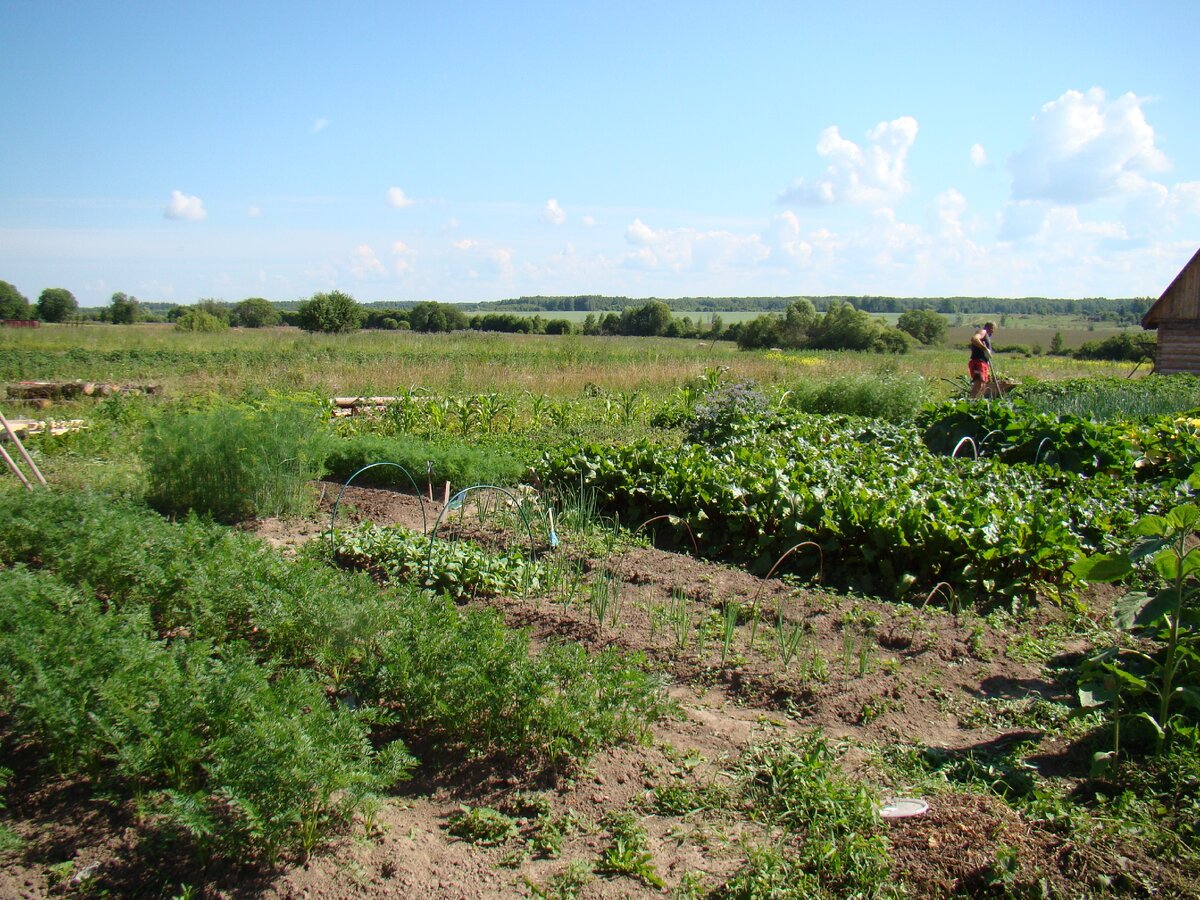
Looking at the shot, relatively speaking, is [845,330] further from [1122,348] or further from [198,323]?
[198,323]

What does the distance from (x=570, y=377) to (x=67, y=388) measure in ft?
26.7

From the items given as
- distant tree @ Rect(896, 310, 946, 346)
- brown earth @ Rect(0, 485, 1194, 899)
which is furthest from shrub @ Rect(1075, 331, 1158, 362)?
brown earth @ Rect(0, 485, 1194, 899)

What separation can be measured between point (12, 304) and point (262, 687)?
37311mm

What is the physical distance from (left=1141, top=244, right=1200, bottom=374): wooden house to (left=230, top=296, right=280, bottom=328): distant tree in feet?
132

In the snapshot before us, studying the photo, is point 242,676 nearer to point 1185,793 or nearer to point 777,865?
point 777,865

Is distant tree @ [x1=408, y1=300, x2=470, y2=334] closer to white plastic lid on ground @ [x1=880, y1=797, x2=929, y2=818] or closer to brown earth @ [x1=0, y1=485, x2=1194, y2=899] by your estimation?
brown earth @ [x1=0, y1=485, x2=1194, y2=899]

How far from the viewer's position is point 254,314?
151 ft

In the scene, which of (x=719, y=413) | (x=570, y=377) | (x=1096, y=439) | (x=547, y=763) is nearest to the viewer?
(x=547, y=763)

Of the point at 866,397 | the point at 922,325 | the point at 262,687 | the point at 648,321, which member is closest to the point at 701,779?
the point at 262,687

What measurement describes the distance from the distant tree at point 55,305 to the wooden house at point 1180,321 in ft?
132

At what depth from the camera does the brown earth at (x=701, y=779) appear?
8.07 ft

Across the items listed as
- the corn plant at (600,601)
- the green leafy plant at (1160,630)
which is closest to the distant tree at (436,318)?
the corn plant at (600,601)

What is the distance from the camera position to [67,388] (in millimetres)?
12039

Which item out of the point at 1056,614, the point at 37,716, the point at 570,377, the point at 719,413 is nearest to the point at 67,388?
the point at 570,377
